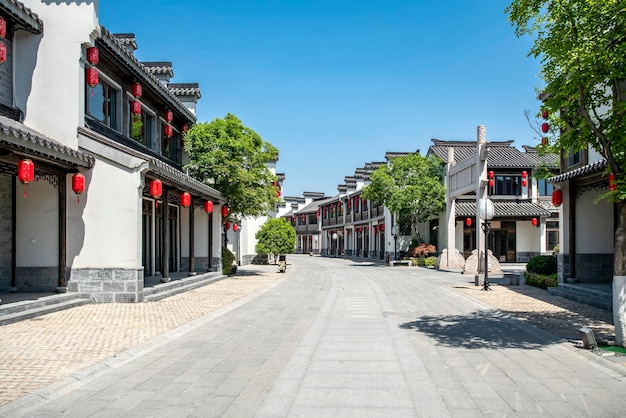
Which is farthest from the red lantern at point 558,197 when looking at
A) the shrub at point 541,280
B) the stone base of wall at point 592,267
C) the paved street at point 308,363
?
the paved street at point 308,363

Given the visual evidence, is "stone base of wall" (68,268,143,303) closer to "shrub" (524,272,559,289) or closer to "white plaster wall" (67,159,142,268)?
"white plaster wall" (67,159,142,268)

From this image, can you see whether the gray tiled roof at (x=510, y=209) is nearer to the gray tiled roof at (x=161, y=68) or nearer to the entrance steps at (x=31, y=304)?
the gray tiled roof at (x=161, y=68)

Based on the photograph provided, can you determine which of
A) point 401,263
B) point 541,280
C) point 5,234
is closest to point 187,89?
point 5,234

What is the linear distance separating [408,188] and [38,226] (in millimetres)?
21700

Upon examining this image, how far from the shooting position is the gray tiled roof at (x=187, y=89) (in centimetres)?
2256

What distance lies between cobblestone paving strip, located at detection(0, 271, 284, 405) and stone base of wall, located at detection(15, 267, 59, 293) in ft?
3.89

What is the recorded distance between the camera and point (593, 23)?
7898mm

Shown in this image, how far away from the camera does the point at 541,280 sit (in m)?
17.4

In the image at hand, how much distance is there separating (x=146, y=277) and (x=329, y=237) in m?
43.9

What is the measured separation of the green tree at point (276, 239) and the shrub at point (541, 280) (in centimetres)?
Answer: 1277

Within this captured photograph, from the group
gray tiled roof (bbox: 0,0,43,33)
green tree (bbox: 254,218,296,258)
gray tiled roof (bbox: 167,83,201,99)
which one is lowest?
green tree (bbox: 254,218,296,258)

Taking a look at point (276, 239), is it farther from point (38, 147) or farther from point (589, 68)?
point (589, 68)

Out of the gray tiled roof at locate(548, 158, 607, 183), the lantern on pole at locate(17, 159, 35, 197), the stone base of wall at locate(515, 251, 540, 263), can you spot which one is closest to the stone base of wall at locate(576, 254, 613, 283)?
the gray tiled roof at locate(548, 158, 607, 183)

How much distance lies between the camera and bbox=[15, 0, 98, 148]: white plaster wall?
12219mm
